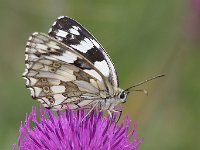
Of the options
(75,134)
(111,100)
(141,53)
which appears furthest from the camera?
(141,53)

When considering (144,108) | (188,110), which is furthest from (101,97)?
(188,110)

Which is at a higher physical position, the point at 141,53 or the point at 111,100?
the point at 141,53

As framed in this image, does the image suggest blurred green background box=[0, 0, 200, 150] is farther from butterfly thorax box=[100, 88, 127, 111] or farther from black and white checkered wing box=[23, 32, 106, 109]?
butterfly thorax box=[100, 88, 127, 111]

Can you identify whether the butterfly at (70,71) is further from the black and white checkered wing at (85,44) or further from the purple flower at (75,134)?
the purple flower at (75,134)

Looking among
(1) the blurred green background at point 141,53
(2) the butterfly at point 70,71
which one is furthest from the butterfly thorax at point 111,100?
(1) the blurred green background at point 141,53

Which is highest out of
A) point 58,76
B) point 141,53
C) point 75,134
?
point 141,53

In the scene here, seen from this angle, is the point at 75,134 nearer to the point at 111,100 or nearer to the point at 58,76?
the point at 111,100

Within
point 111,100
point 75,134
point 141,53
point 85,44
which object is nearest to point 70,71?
point 85,44
